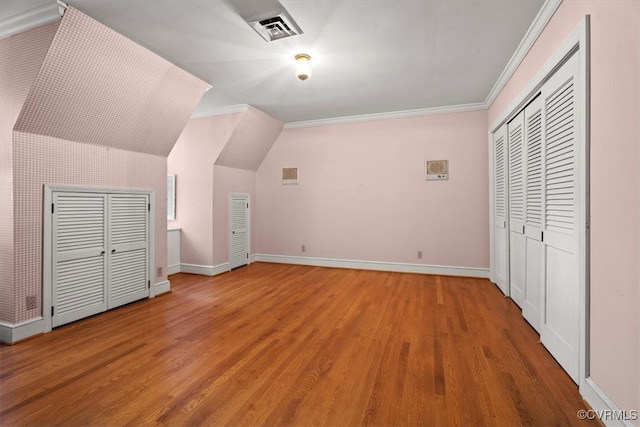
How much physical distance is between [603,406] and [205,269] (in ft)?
16.5

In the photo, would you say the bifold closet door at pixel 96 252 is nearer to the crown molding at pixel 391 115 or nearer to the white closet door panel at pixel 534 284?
the crown molding at pixel 391 115

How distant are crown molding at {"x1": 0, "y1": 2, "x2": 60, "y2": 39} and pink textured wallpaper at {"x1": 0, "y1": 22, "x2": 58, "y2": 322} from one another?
44mm

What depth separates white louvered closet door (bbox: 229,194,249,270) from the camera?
5508 millimetres

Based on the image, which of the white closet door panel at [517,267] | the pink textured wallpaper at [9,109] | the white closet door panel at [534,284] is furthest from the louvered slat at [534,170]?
the pink textured wallpaper at [9,109]

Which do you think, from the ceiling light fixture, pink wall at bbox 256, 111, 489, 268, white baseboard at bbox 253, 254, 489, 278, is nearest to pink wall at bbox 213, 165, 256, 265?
pink wall at bbox 256, 111, 489, 268

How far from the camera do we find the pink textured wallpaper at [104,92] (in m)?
2.50

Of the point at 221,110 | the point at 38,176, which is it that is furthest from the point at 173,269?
the point at 221,110

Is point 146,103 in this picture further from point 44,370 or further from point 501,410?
point 501,410

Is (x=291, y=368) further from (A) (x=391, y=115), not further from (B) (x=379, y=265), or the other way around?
(A) (x=391, y=115)

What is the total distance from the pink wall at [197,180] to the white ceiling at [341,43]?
70cm

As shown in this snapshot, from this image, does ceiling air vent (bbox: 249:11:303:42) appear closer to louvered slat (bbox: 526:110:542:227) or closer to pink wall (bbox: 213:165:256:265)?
louvered slat (bbox: 526:110:542:227)

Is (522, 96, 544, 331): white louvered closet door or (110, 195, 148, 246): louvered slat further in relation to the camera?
(110, 195, 148, 246): louvered slat

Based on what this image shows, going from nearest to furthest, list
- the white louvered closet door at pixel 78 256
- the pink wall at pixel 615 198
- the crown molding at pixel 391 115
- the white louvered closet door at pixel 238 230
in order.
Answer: the pink wall at pixel 615 198 < the white louvered closet door at pixel 78 256 < the crown molding at pixel 391 115 < the white louvered closet door at pixel 238 230

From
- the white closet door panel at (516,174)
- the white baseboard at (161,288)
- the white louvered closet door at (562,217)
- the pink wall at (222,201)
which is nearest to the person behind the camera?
the white louvered closet door at (562,217)
